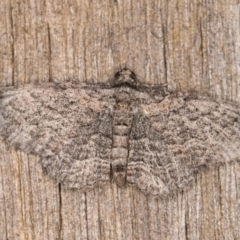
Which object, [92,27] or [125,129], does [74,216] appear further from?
[92,27]

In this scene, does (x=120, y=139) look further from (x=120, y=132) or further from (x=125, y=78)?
(x=125, y=78)

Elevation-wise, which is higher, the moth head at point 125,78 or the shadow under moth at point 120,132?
the moth head at point 125,78

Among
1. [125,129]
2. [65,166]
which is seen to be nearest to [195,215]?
[125,129]

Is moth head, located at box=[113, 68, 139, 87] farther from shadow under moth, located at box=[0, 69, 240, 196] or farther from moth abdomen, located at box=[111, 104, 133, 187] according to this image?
moth abdomen, located at box=[111, 104, 133, 187]

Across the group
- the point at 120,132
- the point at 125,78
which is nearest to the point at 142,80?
the point at 125,78

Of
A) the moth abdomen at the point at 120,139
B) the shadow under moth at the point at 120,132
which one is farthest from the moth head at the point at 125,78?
the moth abdomen at the point at 120,139

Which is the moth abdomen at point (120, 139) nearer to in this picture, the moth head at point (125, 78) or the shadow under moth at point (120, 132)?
the shadow under moth at point (120, 132)

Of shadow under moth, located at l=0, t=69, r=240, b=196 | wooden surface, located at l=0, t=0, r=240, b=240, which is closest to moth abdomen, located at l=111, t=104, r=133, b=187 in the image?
shadow under moth, located at l=0, t=69, r=240, b=196
